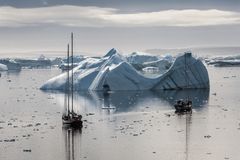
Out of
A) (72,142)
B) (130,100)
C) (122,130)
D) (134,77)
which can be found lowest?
(72,142)

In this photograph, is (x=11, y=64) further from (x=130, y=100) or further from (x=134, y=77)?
(x=130, y=100)

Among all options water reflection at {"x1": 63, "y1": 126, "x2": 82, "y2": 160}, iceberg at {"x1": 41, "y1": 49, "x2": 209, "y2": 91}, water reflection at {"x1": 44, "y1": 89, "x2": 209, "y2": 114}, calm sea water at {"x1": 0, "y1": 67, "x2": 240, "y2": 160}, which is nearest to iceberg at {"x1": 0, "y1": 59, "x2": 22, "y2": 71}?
iceberg at {"x1": 41, "y1": 49, "x2": 209, "y2": 91}

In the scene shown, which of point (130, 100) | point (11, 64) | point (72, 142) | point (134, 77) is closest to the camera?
point (72, 142)

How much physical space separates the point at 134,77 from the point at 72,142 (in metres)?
33.5

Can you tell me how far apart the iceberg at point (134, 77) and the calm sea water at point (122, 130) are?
5.10 meters

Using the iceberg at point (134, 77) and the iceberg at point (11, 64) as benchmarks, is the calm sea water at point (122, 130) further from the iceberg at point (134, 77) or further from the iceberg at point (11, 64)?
the iceberg at point (11, 64)

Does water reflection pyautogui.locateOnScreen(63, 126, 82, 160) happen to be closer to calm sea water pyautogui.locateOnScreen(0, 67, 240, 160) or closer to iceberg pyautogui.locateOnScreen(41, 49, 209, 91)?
calm sea water pyautogui.locateOnScreen(0, 67, 240, 160)

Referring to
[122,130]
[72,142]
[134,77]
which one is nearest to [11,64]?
[134,77]

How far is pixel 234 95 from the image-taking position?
2707 inches

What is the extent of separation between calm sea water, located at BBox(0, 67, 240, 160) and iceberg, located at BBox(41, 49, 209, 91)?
5102mm

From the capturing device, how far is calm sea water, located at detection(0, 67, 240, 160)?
31.6 m

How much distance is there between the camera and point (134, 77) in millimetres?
68438

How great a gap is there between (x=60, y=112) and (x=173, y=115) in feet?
36.8

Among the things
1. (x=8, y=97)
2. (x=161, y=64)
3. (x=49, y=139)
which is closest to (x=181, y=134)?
(x=49, y=139)
